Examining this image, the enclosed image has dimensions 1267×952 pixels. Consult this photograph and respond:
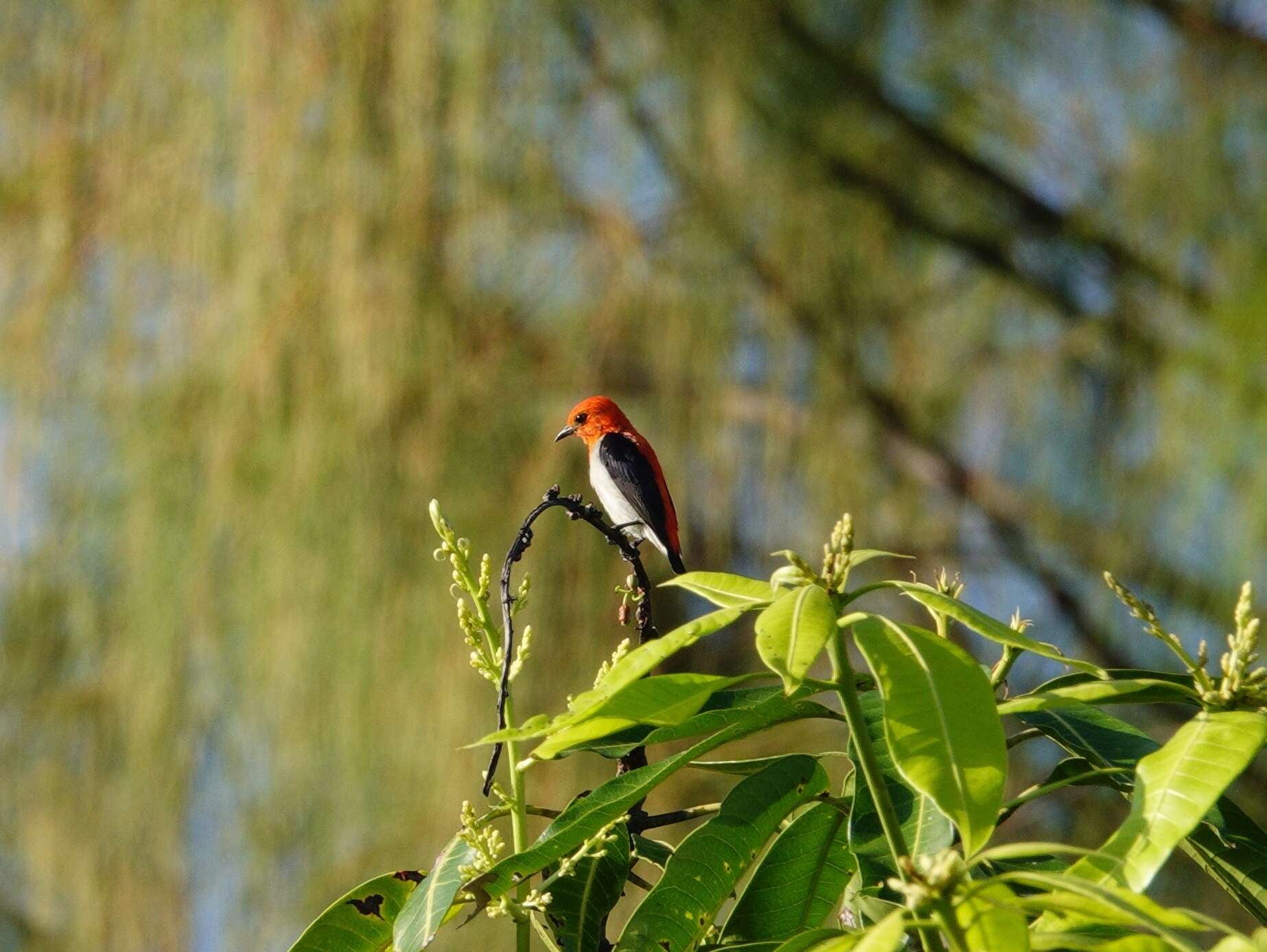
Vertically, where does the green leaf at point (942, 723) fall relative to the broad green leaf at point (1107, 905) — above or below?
above

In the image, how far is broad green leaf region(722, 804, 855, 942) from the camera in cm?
72

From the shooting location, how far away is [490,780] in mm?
674

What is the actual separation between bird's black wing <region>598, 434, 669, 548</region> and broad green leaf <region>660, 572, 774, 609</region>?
1566 millimetres

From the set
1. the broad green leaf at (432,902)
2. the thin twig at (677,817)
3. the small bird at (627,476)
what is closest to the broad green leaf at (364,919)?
the broad green leaf at (432,902)

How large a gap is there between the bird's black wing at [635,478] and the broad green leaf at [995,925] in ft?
5.64

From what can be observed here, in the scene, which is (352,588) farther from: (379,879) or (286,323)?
(379,879)

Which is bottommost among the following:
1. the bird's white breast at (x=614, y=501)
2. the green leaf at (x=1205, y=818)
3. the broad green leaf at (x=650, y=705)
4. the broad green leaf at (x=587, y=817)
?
the green leaf at (x=1205, y=818)

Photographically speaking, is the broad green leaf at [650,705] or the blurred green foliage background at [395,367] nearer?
the broad green leaf at [650,705]

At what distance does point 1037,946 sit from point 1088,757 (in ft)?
0.78

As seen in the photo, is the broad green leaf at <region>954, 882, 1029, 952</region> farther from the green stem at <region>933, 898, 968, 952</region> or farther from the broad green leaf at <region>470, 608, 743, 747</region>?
the broad green leaf at <region>470, 608, 743, 747</region>

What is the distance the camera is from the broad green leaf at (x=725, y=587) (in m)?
0.60

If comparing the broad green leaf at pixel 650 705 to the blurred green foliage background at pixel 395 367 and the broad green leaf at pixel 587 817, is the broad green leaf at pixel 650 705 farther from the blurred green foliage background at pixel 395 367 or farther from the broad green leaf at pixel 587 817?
the blurred green foliage background at pixel 395 367

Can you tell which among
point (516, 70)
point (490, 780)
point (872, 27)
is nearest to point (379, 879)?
point (490, 780)

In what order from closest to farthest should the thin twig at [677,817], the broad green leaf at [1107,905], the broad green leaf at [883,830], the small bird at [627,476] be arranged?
the broad green leaf at [1107,905] → the broad green leaf at [883,830] → the thin twig at [677,817] → the small bird at [627,476]
